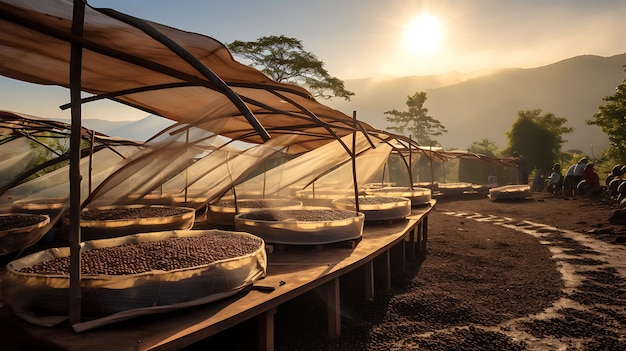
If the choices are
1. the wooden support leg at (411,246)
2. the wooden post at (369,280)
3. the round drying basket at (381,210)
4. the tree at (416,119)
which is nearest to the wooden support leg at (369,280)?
the wooden post at (369,280)

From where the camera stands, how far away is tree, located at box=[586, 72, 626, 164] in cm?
1811

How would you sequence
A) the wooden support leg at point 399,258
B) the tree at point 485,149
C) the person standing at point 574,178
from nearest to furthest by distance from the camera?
the wooden support leg at point 399,258 → the person standing at point 574,178 → the tree at point 485,149

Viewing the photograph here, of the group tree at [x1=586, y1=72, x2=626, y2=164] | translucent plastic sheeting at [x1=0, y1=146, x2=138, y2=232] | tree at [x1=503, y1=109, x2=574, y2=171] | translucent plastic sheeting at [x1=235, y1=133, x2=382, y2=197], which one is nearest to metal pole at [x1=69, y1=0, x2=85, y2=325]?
translucent plastic sheeting at [x1=0, y1=146, x2=138, y2=232]

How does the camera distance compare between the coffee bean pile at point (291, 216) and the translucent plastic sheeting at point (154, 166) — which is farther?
the coffee bean pile at point (291, 216)

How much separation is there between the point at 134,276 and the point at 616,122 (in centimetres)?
2409

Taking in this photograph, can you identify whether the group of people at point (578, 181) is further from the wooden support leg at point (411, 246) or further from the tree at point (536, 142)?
the wooden support leg at point (411, 246)

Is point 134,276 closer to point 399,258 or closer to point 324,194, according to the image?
point 399,258

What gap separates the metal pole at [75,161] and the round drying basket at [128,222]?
8.78ft

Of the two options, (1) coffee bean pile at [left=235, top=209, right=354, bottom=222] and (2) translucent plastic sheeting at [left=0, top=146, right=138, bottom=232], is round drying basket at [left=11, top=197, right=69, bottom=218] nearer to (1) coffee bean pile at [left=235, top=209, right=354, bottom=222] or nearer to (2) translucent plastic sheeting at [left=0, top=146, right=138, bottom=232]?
(2) translucent plastic sheeting at [left=0, top=146, right=138, bottom=232]

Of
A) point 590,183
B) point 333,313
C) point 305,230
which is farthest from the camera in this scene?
point 590,183

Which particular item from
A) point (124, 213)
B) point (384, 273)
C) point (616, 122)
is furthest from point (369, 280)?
point (616, 122)

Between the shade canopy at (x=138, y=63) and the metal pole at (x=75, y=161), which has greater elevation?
the shade canopy at (x=138, y=63)

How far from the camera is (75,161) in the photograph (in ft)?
6.53

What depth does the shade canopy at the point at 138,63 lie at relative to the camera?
6.40 feet
